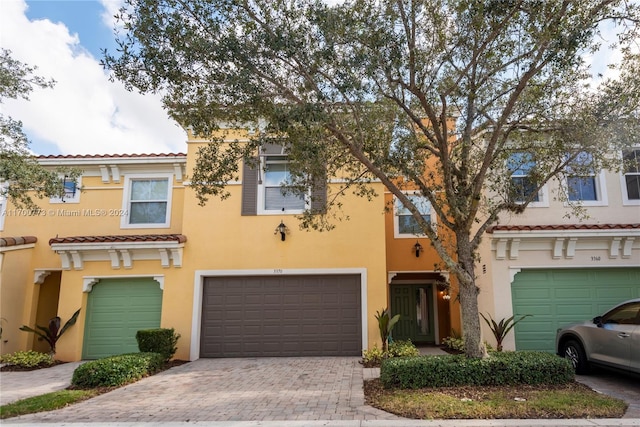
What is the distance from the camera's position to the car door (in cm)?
671

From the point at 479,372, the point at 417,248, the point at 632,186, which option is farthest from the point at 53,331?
the point at 632,186

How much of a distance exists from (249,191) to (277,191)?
77 cm

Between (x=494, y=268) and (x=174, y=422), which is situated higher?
(x=494, y=268)

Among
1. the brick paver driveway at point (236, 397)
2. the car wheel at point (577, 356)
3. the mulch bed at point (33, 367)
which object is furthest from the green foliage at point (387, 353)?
the mulch bed at point (33, 367)

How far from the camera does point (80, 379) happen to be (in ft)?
25.2

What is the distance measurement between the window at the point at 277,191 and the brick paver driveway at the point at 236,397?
404 cm

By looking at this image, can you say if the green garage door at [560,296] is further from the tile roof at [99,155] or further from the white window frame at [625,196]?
the tile roof at [99,155]

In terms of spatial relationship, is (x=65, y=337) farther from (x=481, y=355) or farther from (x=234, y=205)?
(x=481, y=355)

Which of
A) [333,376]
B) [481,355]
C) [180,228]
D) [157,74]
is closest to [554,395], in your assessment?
[481,355]

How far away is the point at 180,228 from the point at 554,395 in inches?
392

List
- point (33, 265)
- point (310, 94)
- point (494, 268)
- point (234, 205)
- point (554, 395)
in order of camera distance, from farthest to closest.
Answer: point (33, 265)
point (234, 205)
point (494, 268)
point (310, 94)
point (554, 395)

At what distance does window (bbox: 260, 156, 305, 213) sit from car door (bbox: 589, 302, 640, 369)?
7084 mm

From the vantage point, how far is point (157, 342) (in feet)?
32.2

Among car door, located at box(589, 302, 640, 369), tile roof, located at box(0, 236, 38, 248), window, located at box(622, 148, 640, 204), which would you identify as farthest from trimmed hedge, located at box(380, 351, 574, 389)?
tile roof, located at box(0, 236, 38, 248)
